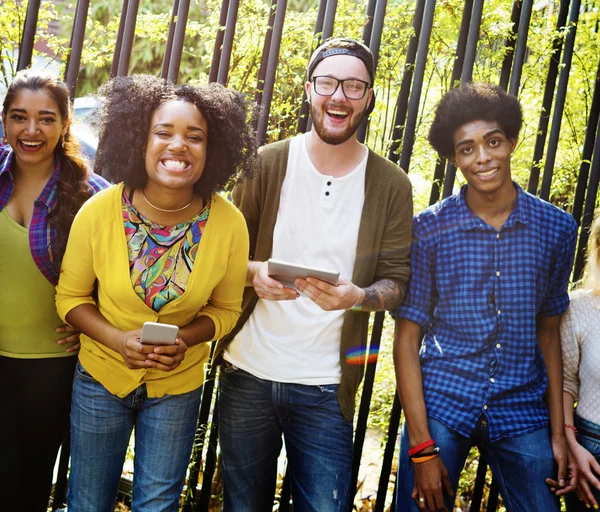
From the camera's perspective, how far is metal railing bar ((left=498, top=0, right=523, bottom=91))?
10.7 feet

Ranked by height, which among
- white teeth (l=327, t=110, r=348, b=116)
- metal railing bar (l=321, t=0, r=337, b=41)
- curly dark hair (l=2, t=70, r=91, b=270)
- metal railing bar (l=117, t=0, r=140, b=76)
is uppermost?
metal railing bar (l=321, t=0, r=337, b=41)

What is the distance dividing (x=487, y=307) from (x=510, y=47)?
1.42 metres

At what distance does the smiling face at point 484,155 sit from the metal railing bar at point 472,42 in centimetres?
47

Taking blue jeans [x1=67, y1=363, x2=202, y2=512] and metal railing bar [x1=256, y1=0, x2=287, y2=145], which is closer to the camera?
blue jeans [x1=67, y1=363, x2=202, y2=512]

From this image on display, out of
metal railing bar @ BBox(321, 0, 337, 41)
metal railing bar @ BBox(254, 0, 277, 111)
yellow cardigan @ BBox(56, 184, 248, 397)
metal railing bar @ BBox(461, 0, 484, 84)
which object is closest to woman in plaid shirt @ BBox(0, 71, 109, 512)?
yellow cardigan @ BBox(56, 184, 248, 397)

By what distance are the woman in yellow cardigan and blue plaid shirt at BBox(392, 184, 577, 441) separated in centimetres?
82

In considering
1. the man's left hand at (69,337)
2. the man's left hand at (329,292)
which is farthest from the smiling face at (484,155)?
the man's left hand at (69,337)

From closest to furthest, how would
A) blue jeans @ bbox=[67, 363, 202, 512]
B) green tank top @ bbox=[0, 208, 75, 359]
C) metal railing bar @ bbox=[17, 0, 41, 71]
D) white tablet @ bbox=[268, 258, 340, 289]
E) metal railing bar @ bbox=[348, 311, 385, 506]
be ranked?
white tablet @ bbox=[268, 258, 340, 289] → blue jeans @ bbox=[67, 363, 202, 512] → green tank top @ bbox=[0, 208, 75, 359] → metal railing bar @ bbox=[17, 0, 41, 71] → metal railing bar @ bbox=[348, 311, 385, 506]

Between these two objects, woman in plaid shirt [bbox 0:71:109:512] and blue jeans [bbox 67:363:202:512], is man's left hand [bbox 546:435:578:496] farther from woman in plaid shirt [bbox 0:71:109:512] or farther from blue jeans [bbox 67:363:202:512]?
woman in plaid shirt [bbox 0:71:109:512]

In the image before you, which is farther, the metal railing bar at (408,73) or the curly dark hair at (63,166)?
the metal railing bar at (408,73)

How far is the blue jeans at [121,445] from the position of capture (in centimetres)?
242

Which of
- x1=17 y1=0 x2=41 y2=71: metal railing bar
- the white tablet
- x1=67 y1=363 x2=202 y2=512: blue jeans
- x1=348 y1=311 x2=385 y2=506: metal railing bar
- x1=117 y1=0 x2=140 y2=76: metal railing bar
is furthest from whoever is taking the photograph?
x1=348 y1=311 x2=385 y2=506: metal railing bar

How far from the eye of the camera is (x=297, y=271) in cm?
235

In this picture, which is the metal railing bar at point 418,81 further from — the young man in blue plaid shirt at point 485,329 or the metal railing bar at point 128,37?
the metal railing bar at point 128,37
